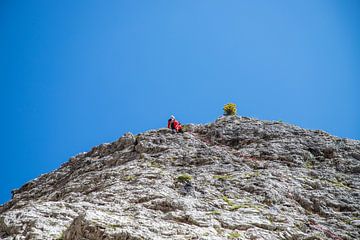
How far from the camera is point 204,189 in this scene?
2602 centimetres

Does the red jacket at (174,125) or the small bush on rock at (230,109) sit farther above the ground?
the small bush on rock at (230,109)

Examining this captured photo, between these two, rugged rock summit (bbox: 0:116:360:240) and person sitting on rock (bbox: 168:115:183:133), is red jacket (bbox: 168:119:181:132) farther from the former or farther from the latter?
rugged rock summit (bbox: 0:116:360:240)

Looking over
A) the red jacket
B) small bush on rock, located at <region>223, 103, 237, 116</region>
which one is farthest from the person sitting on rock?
small bush on rock, located at <region>223, 103, 237, 116</region>

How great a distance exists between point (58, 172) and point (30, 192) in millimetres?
3978

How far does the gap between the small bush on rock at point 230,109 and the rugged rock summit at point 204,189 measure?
229 inches

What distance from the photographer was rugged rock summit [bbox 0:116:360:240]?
18.7 meters

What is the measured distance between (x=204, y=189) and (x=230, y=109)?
26.1 metres

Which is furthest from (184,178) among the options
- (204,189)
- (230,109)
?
(230,109)

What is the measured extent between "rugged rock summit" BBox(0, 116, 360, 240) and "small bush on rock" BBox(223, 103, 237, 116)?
229 inches

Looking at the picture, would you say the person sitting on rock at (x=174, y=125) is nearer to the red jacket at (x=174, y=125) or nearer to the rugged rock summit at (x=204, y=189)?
the red jacket at (x=174, y=125)

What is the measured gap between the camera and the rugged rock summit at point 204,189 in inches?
738

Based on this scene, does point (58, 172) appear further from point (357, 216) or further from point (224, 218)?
point (357, 216)

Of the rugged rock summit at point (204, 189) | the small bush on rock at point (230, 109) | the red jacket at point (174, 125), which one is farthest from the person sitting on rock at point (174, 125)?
the small bush on rock at point (230, 109)

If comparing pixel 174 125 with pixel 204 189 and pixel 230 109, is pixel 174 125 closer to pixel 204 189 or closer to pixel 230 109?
pixel 230 109
